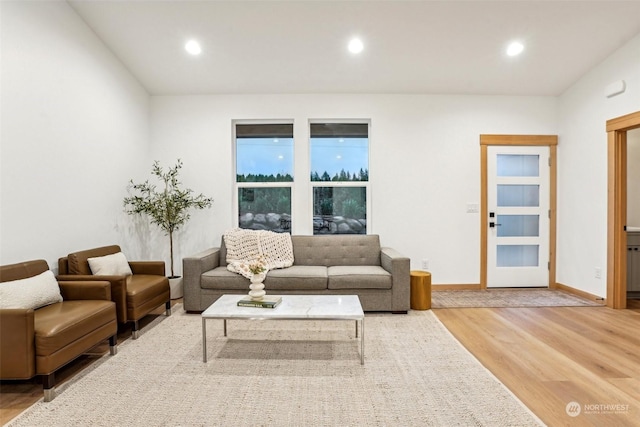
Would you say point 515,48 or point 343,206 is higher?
point 515,48


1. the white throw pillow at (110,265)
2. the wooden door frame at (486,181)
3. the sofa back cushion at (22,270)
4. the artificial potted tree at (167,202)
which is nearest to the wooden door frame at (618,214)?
the wooden door frame at (486,181)

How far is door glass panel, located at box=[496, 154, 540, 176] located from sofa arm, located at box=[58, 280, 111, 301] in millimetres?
4836

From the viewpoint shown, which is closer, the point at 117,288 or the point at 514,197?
the point at 117,288

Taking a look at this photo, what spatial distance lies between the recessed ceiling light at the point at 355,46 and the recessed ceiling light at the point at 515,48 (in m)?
1.65

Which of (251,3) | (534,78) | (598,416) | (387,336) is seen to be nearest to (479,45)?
(534,78)

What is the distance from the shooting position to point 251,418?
191 centimetres

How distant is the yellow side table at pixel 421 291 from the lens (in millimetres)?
3918

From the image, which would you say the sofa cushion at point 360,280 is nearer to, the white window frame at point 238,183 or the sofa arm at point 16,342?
the white window frame at point 238,183

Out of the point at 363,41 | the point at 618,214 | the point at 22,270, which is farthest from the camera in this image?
the point at 618,214

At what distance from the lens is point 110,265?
11.0 ft

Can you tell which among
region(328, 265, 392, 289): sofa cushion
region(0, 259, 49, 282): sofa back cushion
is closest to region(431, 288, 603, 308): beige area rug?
region(328, 265, 392, 289): sofa cushion

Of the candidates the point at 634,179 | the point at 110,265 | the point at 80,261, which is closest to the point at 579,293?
the point at 634,179

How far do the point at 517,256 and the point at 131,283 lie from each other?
4830 millimetres

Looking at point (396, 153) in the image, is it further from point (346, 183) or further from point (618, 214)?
point (618, 214)
